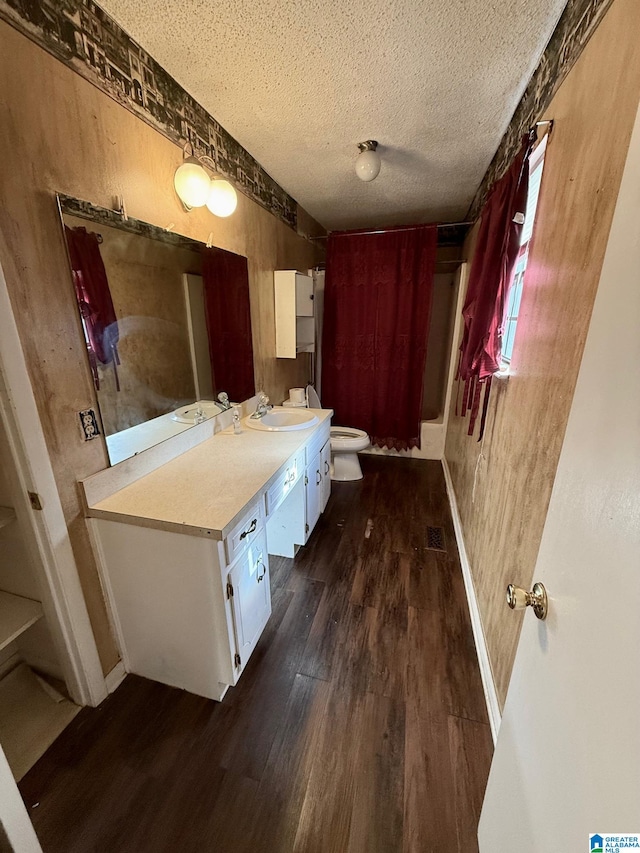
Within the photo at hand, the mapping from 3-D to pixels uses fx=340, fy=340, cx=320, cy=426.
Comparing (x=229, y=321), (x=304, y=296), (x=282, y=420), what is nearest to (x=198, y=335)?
(x=229, y=321)

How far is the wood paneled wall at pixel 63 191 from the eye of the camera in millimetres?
937

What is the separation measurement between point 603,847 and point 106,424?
1.53 metres

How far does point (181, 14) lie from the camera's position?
1132mm

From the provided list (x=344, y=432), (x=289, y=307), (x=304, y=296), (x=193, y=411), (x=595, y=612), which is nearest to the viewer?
(x=595, y=612)

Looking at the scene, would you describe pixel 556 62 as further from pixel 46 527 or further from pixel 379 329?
pixel 46 527

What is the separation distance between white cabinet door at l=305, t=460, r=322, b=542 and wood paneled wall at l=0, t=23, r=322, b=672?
1.12 metres

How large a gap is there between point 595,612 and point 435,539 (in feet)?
6.26

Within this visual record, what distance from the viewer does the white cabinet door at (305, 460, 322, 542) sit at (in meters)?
2.11

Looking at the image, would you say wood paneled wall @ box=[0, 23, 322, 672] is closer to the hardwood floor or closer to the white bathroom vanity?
the white bathroom vanity

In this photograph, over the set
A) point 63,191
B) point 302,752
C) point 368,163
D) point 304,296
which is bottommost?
point 302,752

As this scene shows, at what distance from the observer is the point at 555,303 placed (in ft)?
3.34

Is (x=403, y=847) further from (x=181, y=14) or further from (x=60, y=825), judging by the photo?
(x=181, y=14)

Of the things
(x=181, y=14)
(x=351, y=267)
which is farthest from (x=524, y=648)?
(x=351, y=267)

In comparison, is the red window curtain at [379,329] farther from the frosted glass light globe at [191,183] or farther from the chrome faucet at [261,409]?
the frosted glass light globe at [191,183]
